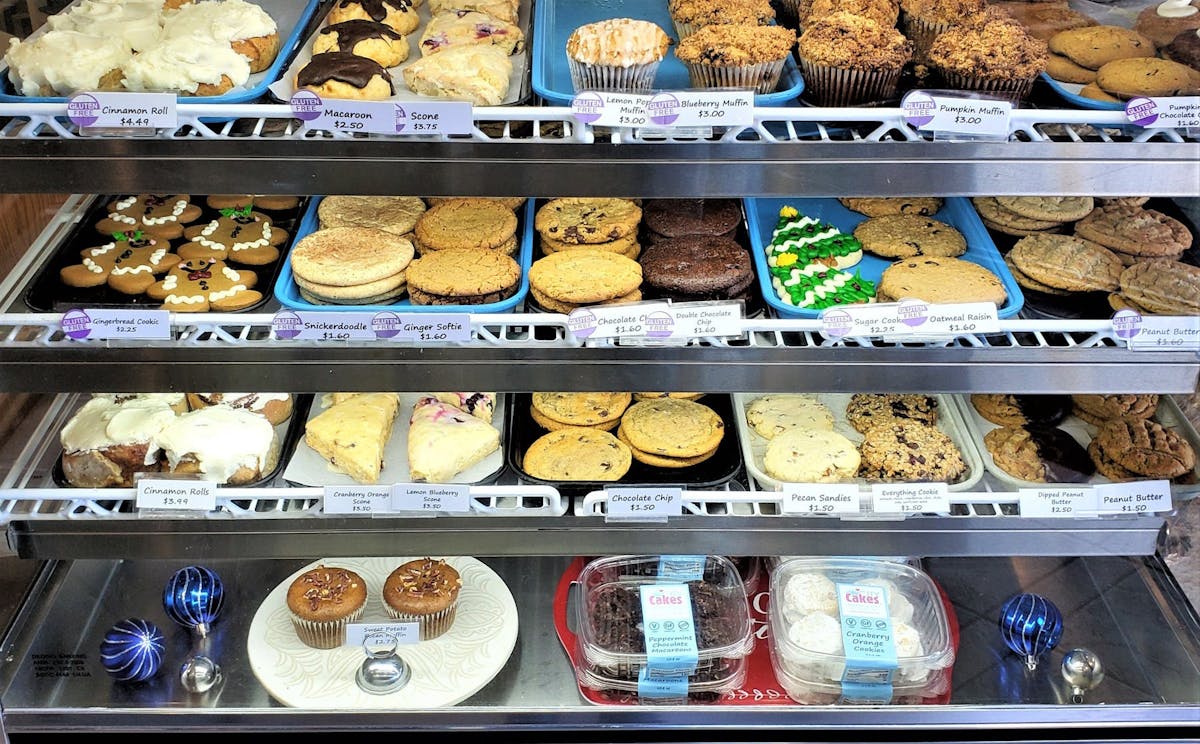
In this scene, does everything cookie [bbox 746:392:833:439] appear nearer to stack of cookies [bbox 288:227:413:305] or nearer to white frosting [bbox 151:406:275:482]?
stack of cookies [bbox 288:227:413:305]

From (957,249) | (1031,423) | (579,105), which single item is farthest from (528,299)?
(1031,423)

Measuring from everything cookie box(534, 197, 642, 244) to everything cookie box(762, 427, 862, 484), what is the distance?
60cm

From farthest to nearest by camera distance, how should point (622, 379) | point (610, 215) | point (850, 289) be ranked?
1. point (610, 215)
2. point (850, 289)
3. point (622, 379)

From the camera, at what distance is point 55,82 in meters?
1.96

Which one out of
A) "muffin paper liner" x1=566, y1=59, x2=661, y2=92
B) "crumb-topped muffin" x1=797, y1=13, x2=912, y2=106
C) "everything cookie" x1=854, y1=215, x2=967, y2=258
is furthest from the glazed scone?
"everything cookie" x1=854, y1=215, x2=967, y2=258

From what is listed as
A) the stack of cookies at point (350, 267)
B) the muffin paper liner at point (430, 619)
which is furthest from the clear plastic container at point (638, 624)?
the stack of cookies at point (350, 267)

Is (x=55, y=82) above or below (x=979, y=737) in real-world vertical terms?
above

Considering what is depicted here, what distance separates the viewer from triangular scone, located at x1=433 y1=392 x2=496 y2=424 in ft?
8.27

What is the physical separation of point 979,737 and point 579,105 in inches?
68.5

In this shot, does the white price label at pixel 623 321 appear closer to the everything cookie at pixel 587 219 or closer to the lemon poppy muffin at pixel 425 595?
the everything cookie at pixel 587 219

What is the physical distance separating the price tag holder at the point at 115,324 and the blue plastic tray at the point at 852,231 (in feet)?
3.97

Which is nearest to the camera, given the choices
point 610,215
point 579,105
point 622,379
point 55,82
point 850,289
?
point 579,105

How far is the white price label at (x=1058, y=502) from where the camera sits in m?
2.32

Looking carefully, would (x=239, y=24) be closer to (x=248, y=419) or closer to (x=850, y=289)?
(x=248, y=419)
